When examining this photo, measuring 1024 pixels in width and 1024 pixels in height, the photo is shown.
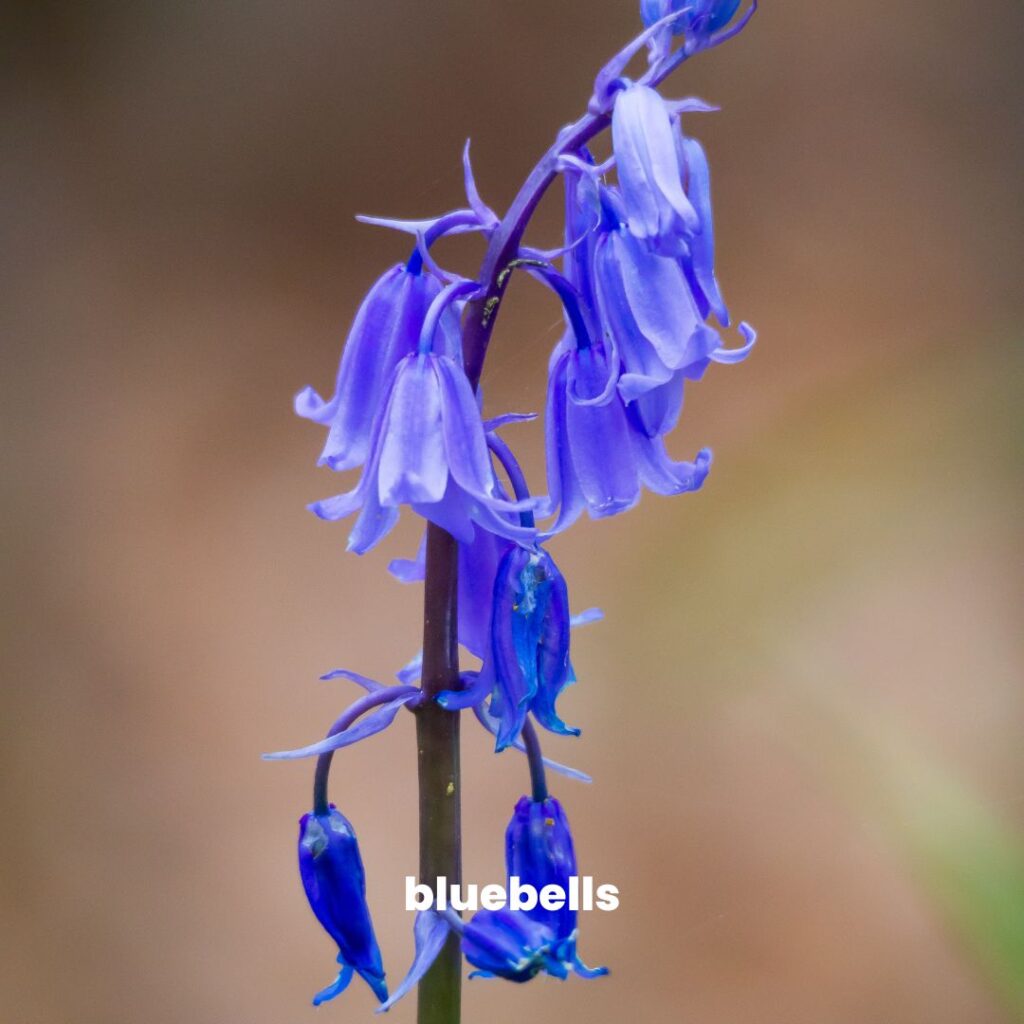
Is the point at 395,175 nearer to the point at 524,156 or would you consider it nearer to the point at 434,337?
the point at 524,156

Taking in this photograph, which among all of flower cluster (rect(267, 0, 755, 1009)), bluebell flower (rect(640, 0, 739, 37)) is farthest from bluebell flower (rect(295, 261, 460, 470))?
bluebell flower (rect(640, 0, 739, 37))

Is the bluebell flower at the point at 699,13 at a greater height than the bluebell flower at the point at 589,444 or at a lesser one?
greater

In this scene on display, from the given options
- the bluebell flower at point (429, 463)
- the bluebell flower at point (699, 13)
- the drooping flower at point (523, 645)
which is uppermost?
the bluebell flower at point (699, 13)

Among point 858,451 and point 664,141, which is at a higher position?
point 858,451

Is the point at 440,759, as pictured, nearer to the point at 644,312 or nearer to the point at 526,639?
the point at 526,639

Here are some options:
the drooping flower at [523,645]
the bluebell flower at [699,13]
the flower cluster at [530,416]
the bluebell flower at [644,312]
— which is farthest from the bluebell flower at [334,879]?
the bluebell flower at [699,13]

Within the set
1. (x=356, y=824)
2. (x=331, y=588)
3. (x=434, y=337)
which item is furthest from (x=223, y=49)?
(x=434, y=337)

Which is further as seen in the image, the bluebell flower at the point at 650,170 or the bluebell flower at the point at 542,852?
the bluebell flower at the point at 542,852

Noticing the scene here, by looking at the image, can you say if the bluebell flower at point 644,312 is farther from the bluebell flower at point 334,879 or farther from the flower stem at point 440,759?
the bluebell flower at point 334,879
